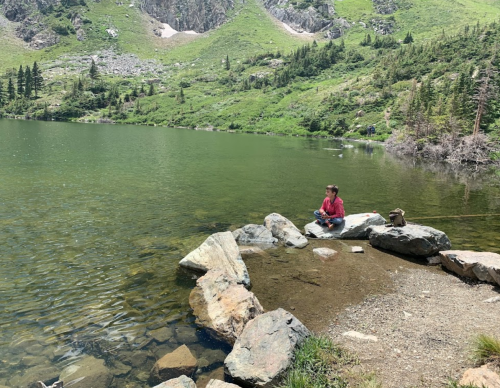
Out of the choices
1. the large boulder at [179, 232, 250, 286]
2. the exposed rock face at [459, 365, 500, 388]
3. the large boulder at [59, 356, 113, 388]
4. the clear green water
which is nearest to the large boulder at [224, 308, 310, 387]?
the clear green water

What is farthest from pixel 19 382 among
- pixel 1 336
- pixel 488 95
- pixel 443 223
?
pixel 488 95

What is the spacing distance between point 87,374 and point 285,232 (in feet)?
37.3

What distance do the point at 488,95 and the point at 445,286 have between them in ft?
191

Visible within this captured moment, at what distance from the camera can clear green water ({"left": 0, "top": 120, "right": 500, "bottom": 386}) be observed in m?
8.65

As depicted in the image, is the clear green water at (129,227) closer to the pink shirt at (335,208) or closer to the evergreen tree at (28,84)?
the pink shirt at (335,208)

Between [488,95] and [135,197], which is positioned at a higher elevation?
[488,95]

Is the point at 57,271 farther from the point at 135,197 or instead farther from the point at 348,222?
the point at 348,222

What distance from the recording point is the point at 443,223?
829 inches

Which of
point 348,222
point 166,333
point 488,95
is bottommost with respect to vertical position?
point 166,333

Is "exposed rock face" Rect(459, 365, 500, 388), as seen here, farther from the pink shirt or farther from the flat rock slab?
the pink shirt

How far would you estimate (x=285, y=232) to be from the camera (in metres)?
17.0

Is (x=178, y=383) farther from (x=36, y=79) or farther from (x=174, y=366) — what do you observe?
(x=36, y=79)

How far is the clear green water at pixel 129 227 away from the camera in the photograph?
8.65m

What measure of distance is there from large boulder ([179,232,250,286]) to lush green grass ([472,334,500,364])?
7.27m
